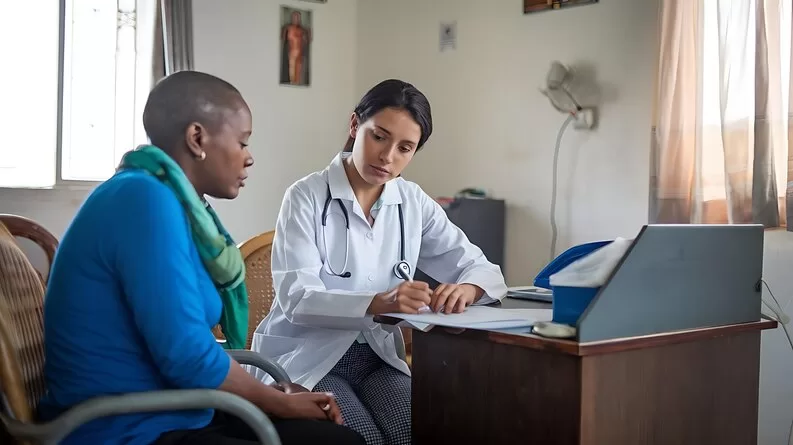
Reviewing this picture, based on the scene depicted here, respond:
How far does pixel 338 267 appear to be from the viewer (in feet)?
5.97

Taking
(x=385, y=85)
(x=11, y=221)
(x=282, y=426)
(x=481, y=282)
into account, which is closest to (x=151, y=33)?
(x=11, y=221)

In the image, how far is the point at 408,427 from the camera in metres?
1.63

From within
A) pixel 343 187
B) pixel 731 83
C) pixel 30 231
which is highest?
pixel 731 83

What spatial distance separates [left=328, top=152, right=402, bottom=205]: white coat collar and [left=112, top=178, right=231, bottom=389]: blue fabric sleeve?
75 cm

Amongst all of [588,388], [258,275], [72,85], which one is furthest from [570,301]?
[72,85]

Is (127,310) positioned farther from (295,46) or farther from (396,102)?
(295,46)

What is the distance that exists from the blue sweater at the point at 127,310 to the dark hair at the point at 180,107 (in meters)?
0.11

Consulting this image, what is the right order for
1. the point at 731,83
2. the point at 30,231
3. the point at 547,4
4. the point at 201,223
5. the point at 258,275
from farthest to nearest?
the point at 547,4 → the point at 731,83 → the point at 258,275 → the point at 30,231 → the point at 201,223

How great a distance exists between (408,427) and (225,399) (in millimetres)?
635

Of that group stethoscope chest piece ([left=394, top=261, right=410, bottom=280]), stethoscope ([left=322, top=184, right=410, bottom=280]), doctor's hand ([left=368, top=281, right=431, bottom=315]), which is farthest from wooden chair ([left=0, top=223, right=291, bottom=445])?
stethoscope chest piece ([left=394, top=261, right=410, bottom=280])

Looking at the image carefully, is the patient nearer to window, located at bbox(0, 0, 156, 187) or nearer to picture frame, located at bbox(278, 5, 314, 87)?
window, located at bbox(0, 0, 156, 187)

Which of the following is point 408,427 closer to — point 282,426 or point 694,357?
point 282,426

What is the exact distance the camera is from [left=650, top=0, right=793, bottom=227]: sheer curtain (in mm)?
2664

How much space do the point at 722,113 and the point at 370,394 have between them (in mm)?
1839
